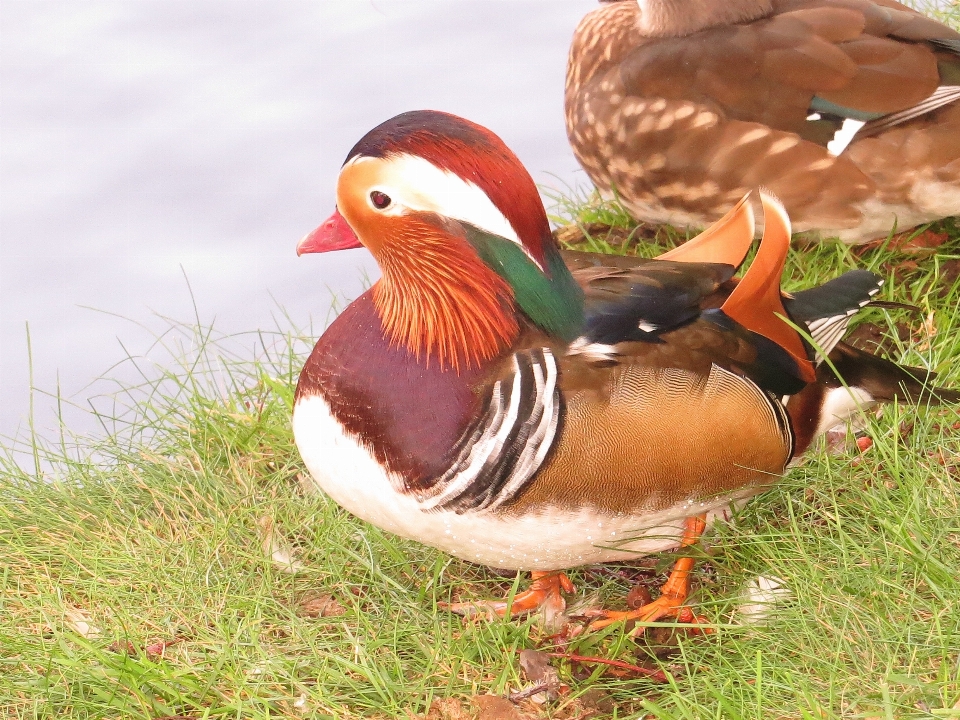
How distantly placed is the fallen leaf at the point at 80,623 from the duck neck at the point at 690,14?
2.10 m

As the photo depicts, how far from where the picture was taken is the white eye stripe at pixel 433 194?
1758mm

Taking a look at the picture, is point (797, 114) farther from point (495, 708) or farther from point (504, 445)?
point (495, 708)

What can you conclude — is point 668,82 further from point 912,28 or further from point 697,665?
point 697,665

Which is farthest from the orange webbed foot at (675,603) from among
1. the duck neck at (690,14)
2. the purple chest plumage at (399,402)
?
the duck neck at (690,14)

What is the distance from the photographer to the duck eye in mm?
1805

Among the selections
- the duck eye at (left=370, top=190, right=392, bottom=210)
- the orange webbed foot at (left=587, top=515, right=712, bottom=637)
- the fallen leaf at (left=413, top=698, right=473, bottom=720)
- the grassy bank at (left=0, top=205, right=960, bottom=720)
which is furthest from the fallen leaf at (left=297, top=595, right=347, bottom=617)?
the duck eye at (left=370, top=190, right=392, bottom=210)

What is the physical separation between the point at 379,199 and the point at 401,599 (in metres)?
0.92

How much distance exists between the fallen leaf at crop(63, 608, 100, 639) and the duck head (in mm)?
922

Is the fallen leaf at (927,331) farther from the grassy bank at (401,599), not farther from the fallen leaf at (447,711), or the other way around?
the fallen leaf at (447,711)

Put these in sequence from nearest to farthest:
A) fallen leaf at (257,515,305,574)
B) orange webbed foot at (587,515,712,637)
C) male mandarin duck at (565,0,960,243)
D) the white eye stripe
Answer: the white eye stripe, orange webbed foot at (587,515,712,637), fallen leaf at (257,515,305,574), male mandarin duck at (565,0,960,243)

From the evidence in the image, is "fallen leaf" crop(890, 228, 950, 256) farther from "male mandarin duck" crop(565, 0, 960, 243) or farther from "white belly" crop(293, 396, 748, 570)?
"white belly" crop(293, 396, 748, 570)

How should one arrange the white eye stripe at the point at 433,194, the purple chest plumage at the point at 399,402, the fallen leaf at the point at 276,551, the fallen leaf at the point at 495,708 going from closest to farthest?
the white eye stripe at the point at 433,194 → the purple chest plumage at the point at 399,402 → the fallen leaf at the point at 495,708 → the fallen leaf at the point at 276,551

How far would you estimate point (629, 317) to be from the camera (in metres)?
1.99

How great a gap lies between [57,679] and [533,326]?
3.56 ft
